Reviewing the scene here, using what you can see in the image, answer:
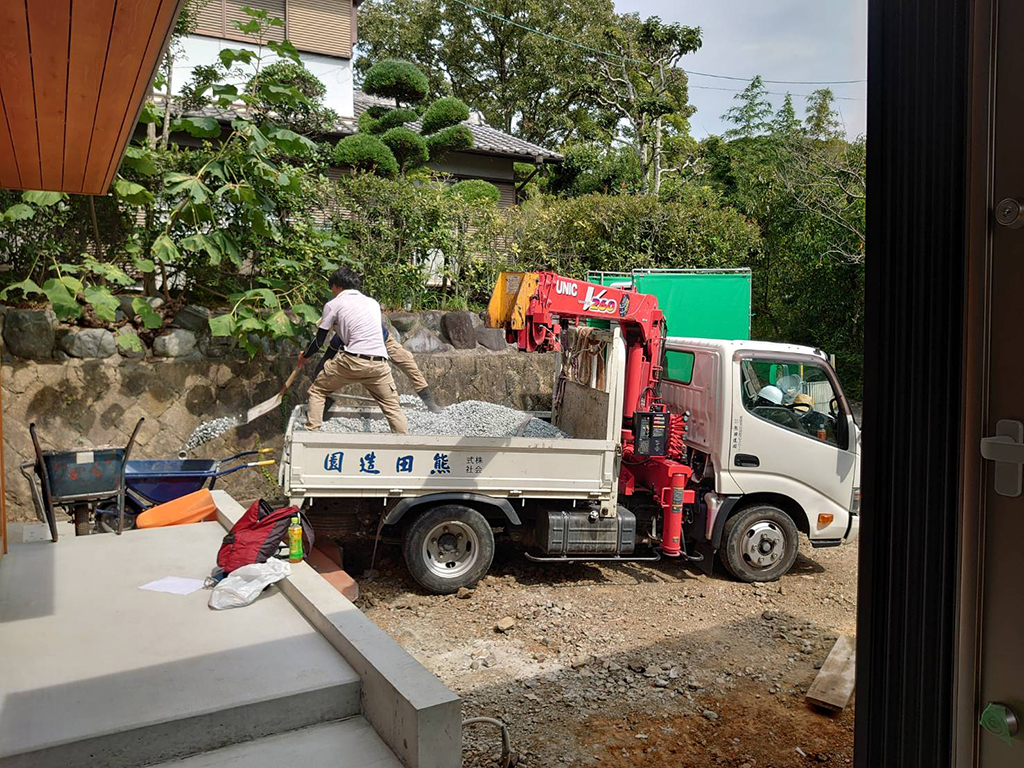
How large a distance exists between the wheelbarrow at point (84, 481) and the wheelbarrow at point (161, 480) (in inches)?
5.5

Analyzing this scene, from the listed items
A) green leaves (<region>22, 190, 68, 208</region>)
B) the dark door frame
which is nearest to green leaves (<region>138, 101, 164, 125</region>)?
green leaves (<region>22, 190, 68, 208</region>)

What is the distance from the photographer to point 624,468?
6.78 m

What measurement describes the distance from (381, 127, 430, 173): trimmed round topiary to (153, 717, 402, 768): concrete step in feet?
36.3

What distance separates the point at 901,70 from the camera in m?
1.52

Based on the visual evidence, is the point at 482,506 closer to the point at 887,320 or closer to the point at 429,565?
the point at 429,565

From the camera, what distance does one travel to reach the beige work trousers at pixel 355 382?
20.6 feet

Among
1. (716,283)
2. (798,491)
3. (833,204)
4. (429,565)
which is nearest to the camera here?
(429,565)

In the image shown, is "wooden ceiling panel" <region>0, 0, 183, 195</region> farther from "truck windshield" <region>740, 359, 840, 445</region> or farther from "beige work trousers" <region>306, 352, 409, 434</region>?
"truck windshield" <region>740, 359, 840, 445</region>

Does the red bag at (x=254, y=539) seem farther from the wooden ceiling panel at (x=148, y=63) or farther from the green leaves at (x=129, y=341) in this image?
the green leaves at (x=129, y=341)

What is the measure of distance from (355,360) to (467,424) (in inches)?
48.9

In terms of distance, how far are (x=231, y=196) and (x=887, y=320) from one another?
8094 millimetres

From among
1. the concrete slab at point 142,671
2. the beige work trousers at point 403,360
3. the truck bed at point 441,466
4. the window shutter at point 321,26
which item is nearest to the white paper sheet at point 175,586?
the concrete slab at point 142,671

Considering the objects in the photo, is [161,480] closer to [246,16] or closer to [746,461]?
[746,461]

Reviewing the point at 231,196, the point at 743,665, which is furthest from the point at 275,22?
the point at 743,665
